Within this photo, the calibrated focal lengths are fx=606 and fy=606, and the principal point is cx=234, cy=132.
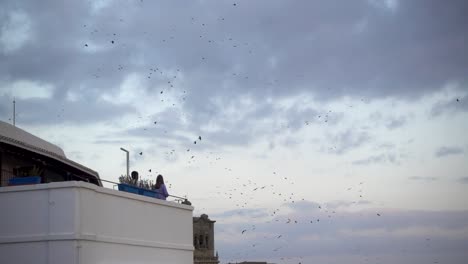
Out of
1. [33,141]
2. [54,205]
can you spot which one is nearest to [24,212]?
[54,205]

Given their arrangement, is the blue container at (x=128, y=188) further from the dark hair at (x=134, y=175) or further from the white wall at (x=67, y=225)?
the dark hair at (x=134, y=175)

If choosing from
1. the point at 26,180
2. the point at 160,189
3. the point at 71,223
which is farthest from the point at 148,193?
the point at 71,223

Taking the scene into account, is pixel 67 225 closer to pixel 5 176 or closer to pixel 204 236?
pixel 5 176

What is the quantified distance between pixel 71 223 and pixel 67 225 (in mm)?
122

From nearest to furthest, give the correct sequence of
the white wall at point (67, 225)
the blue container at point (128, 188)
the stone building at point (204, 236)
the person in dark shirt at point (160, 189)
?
the white wall at point (67, 225) → the blue container at point (128, 188) → the person in dark shirt at point (160, 189) → the stone building at point (204, 236)

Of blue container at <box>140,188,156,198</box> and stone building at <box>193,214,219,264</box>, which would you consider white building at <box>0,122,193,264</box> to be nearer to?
blue container at <box>140,188,156,198</box>

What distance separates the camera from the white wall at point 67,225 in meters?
14.7

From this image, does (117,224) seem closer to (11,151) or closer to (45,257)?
(45,257)

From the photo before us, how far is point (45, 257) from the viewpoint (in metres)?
14.7

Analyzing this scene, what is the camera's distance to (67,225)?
1469 cm

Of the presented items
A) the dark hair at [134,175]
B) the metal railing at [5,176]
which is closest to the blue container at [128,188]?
the dark hair at [134,175]

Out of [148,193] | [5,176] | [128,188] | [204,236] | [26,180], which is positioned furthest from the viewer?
[204,236]

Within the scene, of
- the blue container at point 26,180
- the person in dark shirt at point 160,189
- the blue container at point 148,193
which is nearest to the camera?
the blue container at point 26,180

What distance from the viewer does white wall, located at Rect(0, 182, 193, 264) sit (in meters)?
14.7
